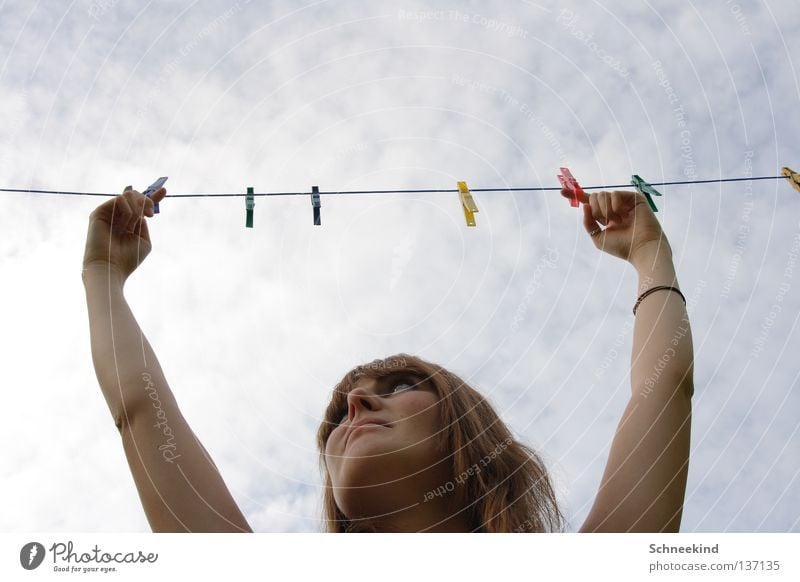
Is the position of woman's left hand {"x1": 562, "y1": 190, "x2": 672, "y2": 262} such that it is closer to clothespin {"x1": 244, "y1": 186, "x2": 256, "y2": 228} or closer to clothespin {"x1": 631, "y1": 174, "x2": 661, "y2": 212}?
clothespin {"x1": 631, "y1": 174, "x2": 661, "y2": 212}

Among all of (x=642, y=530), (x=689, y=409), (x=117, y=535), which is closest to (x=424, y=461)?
(x=642, y=530)

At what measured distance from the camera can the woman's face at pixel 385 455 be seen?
117 inches

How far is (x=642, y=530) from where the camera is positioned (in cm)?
274

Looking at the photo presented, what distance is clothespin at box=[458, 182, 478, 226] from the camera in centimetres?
428

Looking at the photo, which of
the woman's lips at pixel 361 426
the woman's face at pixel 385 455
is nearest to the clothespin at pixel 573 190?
the woman's face at pixel 385 455

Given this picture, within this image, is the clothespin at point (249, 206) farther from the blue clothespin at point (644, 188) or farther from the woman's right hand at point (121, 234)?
the blue clothespin at point (644, 188)

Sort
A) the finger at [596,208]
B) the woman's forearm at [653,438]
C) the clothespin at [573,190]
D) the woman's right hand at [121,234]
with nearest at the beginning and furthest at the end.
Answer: the woman's forearm at [653,438] < the woman's right hand at [121,234] < the finger at [596,208] < the clothespin at [573,190]

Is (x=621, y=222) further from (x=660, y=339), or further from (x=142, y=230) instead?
(x=142, y=230)

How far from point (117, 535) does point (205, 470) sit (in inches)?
25.5

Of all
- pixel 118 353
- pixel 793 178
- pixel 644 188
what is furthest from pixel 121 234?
pixel 793 178

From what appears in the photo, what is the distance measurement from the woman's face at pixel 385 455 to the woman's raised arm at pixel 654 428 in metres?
0.77

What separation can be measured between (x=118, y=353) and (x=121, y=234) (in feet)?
3.14

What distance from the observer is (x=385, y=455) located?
2979 mm

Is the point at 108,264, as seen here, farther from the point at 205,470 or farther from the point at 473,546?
the point at 473,546
